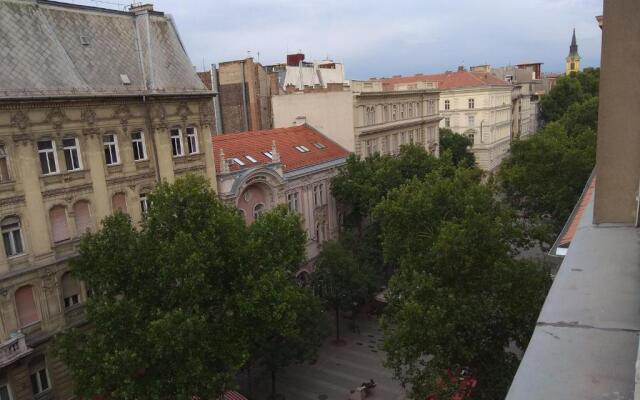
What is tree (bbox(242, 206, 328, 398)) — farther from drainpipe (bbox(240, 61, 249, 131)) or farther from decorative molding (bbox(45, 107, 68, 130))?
drainpipe (bbox(240, 61, 249, 131))

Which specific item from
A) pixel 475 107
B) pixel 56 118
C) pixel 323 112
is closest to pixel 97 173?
pixel 56 118

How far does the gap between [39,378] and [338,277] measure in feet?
55.2

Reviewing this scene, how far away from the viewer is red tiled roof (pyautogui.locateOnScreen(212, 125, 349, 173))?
3350 centimetres

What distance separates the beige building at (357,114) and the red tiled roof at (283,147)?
4.03ft

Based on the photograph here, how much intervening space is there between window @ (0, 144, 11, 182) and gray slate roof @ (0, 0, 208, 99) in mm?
2193

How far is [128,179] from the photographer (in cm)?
2458

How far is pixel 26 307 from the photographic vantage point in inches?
842

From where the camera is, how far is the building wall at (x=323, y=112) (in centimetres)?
4034

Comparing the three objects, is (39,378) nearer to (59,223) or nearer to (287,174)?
(59,223)

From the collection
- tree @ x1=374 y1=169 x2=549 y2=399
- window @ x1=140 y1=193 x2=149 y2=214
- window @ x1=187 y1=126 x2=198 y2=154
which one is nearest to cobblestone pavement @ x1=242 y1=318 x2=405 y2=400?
tree @ x1=374 y1=169 x2=549 y2=399

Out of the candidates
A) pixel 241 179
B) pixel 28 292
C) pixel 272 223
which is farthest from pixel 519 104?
pixel 28 292

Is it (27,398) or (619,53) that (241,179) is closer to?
(27,398)

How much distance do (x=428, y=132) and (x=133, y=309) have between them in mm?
41234

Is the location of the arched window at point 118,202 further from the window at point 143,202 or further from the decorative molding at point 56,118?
the decorative molding at point 56,118
